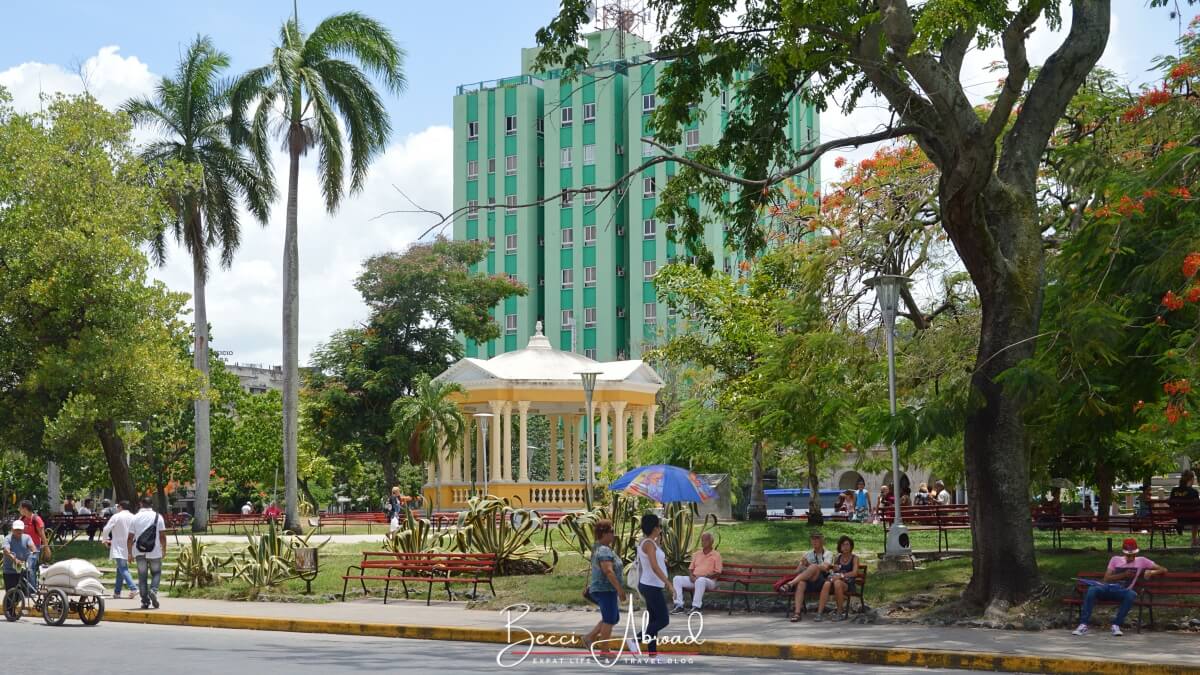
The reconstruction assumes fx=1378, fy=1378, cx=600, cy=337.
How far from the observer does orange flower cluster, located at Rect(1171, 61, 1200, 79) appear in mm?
17231

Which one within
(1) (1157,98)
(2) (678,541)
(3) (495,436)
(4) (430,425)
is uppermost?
(1) (1157,98)

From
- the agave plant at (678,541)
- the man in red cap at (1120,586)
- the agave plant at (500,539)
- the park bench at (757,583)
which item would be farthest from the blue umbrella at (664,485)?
the man in red cap at (1120,586)

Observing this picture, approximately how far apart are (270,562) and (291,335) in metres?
19.0

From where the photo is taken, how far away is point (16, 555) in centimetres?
1888

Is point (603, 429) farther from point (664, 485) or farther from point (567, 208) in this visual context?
point (567, 208)

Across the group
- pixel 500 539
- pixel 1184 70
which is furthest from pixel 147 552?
pixel 1184 70

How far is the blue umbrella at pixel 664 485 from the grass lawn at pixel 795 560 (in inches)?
49.5

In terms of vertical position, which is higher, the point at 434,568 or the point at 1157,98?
the point at 1157,98

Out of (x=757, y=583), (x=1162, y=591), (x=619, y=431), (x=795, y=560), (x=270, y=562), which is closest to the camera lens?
(x=1162, y=591)

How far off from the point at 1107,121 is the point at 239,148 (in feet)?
102

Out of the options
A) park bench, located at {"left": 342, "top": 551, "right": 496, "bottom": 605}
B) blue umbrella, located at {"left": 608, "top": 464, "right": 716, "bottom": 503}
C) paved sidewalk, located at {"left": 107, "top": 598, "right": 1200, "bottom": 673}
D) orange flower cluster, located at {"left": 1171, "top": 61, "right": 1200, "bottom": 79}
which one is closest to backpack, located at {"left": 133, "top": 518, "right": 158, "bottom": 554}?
paved sidewalk, located at {"left": 107, "top": 598, "right": 1200, "bottom": 673}

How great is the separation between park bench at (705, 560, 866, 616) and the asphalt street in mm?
3681

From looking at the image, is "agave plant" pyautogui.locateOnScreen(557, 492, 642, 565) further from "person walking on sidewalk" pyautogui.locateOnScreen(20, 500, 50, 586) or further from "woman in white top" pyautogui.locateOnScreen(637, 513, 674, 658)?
"person walking on sidewalk" pyautogui.locateOnScreen(20, 500, 50, 586)

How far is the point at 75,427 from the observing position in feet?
97.8
